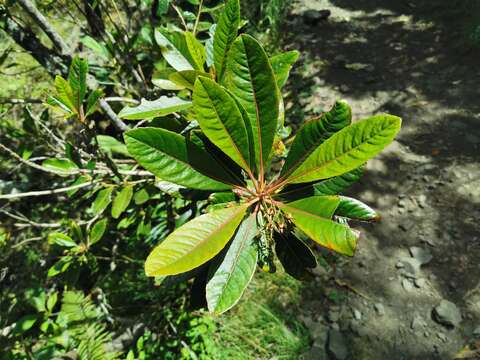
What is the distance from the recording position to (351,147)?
0.76 metres

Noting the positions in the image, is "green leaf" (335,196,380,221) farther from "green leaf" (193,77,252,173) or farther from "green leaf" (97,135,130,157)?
"green leaf" (97,135,130,157)

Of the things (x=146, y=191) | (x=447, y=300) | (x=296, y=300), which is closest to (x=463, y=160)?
(x=447, y=300)

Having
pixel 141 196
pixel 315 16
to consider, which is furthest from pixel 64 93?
pixel 315 16

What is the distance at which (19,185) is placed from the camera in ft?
6.19

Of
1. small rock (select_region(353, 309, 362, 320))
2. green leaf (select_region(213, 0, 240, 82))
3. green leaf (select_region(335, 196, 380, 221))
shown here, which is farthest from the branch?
small rock (select_region(353, 309, 362, 320))

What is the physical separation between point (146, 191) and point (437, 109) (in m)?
3.62

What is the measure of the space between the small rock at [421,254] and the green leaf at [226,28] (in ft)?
8.71

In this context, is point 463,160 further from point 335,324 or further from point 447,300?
point 335,324

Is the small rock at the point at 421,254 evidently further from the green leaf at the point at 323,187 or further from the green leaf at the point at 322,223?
the green leaf at the point at 322,223

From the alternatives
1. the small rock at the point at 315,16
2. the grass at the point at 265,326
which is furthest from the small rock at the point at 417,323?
the small rock at the point at 315,16

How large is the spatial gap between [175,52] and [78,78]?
33cm

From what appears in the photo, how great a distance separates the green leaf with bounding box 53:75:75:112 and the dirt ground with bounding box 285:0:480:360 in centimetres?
230

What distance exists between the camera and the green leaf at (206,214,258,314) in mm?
789

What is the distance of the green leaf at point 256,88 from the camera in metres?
0.79
